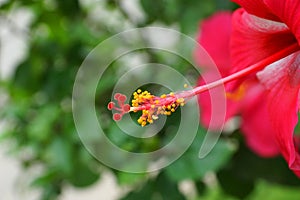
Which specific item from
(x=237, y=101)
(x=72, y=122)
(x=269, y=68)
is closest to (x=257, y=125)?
(x=237, y=101)

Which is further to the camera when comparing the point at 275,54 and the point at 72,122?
the point at 72,122

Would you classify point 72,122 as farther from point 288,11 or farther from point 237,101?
point 288,11

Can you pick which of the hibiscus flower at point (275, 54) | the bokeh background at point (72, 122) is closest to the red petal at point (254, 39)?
the hibiscus flower at point (275, 54)

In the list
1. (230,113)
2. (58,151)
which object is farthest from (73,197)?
(230,113)

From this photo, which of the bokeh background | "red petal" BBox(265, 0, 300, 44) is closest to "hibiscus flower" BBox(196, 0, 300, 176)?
"red petal" BBox(265, 0, 300, 44)

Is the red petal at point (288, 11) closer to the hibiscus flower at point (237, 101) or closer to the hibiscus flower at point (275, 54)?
the hibiscus flower at point (275, 54)

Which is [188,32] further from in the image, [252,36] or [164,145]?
[252,36]
